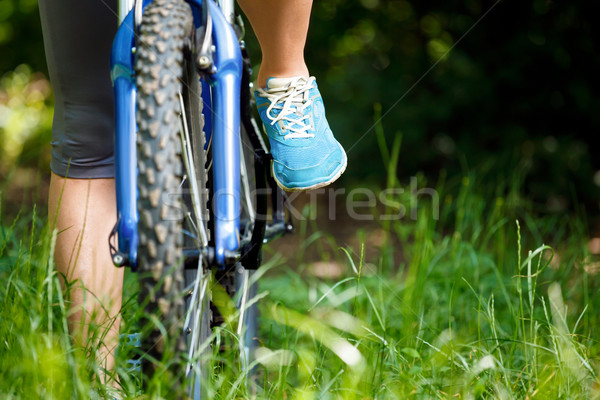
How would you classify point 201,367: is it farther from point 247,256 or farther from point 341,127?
point 341,127

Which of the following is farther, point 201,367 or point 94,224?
point 94,224

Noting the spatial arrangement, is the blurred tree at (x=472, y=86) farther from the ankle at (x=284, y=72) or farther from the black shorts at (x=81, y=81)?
the black shorts at (x=81, y=81)

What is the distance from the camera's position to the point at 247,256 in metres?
1.10

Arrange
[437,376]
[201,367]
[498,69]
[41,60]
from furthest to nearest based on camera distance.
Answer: [41,60]
[498,69]
[437,376]
[201,367]

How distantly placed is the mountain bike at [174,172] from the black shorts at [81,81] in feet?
0.66

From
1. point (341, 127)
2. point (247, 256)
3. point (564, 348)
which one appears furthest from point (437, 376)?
point (341, 127)

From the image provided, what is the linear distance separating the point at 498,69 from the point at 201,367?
2.18 metres

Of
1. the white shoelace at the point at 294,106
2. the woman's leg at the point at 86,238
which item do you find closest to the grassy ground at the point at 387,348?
the woman's leg at the point at 86,238

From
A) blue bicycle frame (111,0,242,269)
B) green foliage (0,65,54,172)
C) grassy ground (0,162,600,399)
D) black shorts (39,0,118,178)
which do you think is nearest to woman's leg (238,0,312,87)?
blue bicycle frame (111,0,242,269)

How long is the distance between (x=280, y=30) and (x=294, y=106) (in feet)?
0.49

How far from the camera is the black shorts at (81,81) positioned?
3.72ft

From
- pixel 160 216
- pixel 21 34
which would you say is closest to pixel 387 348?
pixel 160 216

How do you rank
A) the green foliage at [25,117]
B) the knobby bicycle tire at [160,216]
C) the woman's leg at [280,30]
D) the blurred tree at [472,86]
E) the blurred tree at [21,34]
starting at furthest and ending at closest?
the green foliage at [25,117]
the blurred tree at [21,34]
the blurred tree at [472,86]
the woman's leg at [280,30]
the knobby bicycle tire at [160,216]

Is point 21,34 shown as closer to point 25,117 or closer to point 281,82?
point 25,117
